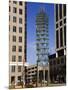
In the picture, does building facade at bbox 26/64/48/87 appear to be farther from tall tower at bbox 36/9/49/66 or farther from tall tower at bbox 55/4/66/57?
tall tower at bbox 55/4/66/57

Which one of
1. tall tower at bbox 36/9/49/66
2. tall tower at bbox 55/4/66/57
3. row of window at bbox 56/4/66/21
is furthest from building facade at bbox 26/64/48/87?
row of window at bbox 56/4/66/21

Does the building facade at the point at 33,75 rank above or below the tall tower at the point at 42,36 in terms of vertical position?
below

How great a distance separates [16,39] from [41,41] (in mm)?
277

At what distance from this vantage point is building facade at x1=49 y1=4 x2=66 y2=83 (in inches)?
96.3

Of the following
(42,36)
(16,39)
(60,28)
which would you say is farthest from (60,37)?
(16,39)

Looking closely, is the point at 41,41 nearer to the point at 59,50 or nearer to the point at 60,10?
the point at 59,50

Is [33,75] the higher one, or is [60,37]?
[60,37]

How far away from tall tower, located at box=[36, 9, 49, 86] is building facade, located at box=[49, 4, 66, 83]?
8cm

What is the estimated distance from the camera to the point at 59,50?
246cm

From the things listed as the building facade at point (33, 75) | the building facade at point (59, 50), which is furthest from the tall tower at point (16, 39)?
the building facade at point (59, 50)

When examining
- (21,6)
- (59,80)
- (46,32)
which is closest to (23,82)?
(59,80)

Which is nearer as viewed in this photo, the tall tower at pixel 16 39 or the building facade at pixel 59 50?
the tall tower at pixel 16 39

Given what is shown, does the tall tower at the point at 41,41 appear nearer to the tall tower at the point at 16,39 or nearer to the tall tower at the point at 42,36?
the tall tower at the point at 42,36

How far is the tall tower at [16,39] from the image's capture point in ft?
7.55
